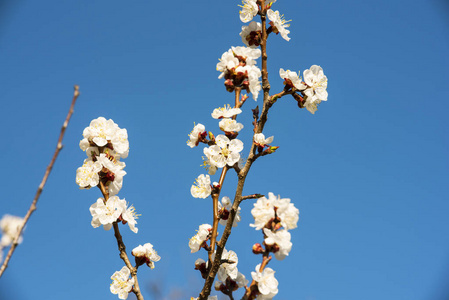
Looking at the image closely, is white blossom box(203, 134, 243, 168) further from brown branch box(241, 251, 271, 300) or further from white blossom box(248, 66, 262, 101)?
brown branch box(241, 251, 271, 300)

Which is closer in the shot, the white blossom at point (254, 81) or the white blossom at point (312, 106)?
the white blossom at point (254, 81)

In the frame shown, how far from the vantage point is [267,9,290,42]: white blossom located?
221 cm

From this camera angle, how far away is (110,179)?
212cm

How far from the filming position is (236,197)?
1.78 meters

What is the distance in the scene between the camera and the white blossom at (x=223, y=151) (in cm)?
201

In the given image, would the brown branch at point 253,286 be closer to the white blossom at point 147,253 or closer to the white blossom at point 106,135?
the white blossom at point 147,253

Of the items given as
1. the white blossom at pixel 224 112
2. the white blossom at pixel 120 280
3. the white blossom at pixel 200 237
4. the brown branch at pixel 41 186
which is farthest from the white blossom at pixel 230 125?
the brown branch at pixel 41 186

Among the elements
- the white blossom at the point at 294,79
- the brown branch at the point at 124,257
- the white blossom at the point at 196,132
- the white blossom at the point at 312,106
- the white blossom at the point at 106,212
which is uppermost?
the white blossom at the point at 294,79

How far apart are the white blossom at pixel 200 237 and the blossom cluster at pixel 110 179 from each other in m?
0.27

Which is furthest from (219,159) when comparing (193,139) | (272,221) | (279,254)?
(279,254)

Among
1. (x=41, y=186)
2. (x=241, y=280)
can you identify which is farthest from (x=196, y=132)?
(x=41, y=186)

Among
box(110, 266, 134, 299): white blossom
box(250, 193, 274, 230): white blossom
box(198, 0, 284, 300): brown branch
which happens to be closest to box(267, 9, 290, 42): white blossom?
box(198, 0, 284, 300): brown branch

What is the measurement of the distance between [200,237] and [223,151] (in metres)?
0.48

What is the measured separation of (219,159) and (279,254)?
1.93 feet
